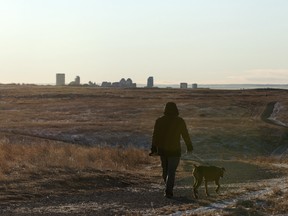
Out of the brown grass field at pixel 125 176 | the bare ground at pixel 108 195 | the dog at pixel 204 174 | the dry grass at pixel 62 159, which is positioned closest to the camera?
the bare ground at pixel 108 195

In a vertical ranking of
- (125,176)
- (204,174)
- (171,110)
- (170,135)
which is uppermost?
(171,110)

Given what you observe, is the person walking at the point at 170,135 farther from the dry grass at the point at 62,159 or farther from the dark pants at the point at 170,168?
the dry grass at the point at 62,159

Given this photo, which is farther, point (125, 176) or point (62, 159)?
point (62, 159)

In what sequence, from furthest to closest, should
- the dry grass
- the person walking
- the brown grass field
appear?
the dry grass, the person walking, the brown grass field

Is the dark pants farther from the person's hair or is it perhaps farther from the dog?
the person's hair

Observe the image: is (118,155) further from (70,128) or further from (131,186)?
(70,128)

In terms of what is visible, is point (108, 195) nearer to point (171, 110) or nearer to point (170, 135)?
point (170, 135)

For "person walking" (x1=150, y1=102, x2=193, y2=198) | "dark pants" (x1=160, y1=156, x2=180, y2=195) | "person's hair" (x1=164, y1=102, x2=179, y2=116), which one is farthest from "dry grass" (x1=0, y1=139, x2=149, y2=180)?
"person's hair" (x1=164, y1=102, x2=179, y2=116)

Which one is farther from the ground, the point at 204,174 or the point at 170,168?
the point at 170,168

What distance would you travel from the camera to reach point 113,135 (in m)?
50.3

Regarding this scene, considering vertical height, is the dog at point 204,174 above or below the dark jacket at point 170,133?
below

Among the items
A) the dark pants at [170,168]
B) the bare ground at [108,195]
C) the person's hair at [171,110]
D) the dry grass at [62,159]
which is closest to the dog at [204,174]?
the bare ground at [108,195]

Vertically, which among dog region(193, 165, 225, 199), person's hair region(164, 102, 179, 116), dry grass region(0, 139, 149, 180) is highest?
person's hair region(164, 102, 179, 116)

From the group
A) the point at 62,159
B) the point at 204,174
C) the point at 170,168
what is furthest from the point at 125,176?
the point at 170,168
